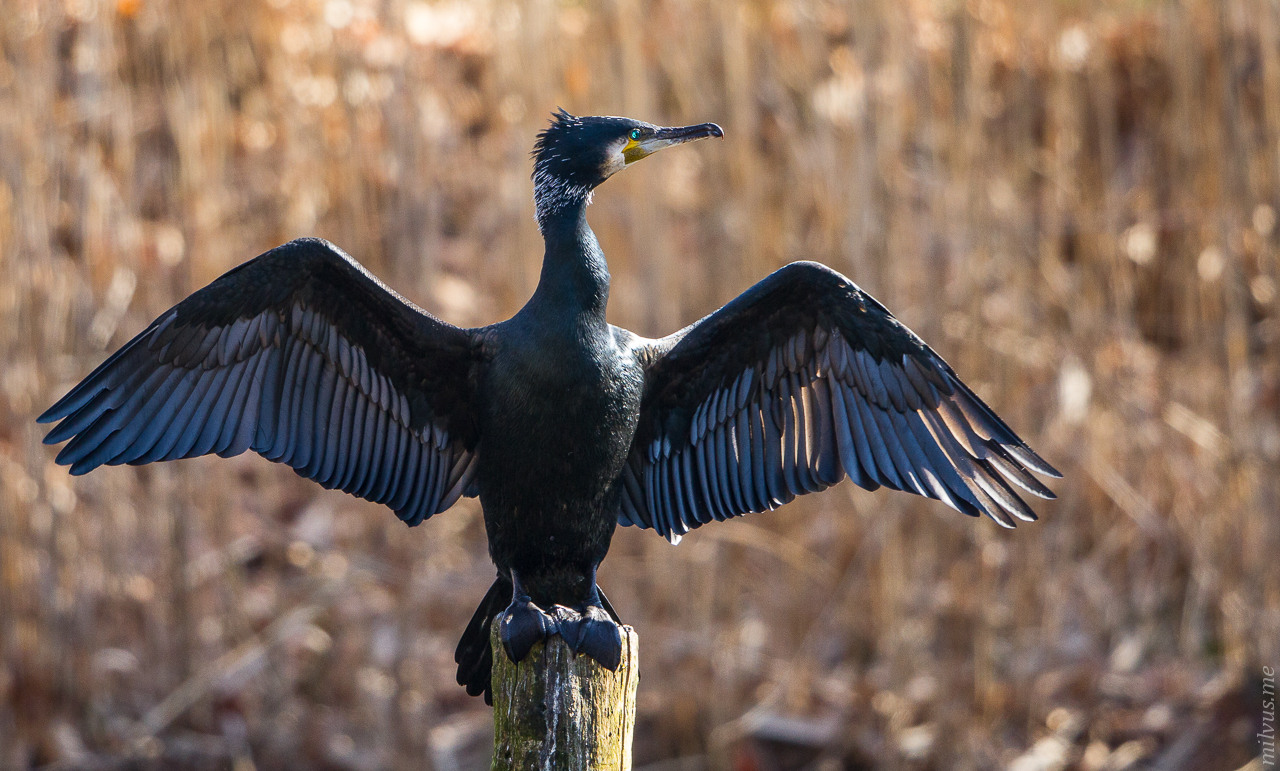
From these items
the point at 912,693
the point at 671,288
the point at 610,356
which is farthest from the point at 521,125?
the point at 912,693

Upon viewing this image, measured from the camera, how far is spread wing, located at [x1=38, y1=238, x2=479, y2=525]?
3.22m

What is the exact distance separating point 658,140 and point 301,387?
3.52ft

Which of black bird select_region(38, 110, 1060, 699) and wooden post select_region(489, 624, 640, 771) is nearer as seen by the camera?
wooden post select_region(489, 624, 640, 771)

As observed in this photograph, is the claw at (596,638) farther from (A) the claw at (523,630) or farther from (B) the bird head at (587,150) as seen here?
(B) the bird head at (587,150)

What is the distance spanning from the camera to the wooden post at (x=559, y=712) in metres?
2.68

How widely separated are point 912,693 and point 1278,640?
4.64ft

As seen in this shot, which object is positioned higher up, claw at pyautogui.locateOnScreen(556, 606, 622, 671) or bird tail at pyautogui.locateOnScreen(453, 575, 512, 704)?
bird tail at pyautogui.locateOnScreen(453, 575, 512, 704)

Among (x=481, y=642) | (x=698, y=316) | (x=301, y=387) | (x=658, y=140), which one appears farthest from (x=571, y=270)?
(x=698, y=316)

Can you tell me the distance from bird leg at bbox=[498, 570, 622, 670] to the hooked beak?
112cm

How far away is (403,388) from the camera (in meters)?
3.46

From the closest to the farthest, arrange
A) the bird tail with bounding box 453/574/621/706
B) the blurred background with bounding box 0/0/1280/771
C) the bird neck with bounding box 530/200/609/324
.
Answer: the bird neck with bounding box 530/200/609/324
the bird tail with bounding box 453/574/621/706
the blurred background with bounding box 0/0/1280/771

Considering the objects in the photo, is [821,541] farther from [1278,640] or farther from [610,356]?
[610,356]

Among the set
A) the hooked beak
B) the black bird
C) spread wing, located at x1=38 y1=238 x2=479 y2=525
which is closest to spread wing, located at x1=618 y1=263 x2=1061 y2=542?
the black bird

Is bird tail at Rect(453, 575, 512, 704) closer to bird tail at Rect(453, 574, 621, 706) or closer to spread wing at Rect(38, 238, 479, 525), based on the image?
bird tail at Rect(453, 574, 621, 706)
